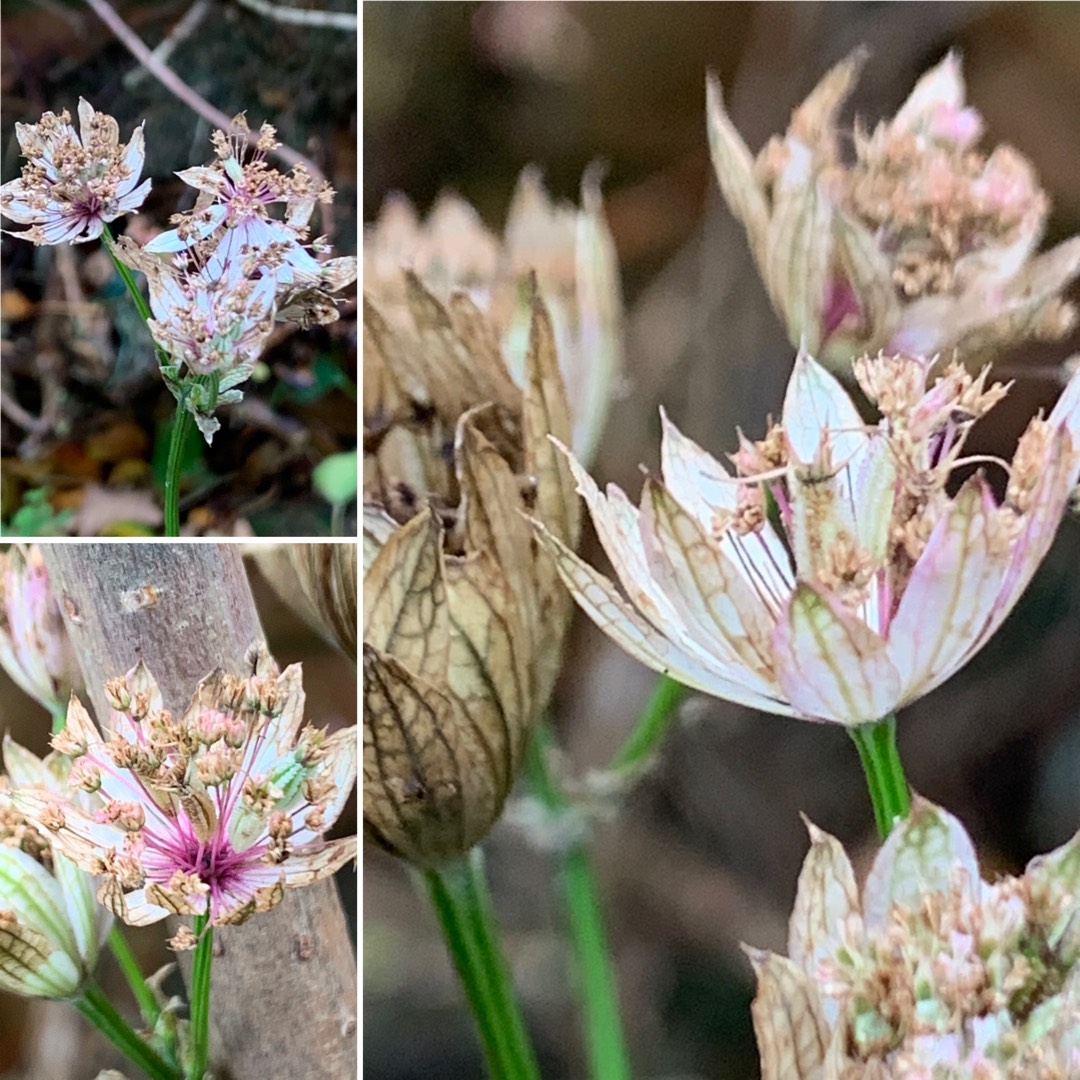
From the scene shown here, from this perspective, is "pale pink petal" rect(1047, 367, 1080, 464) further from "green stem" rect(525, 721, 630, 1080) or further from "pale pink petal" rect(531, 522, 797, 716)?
"green stem" rect(525, 721, 630, 1080)

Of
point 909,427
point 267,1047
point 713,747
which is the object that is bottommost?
point 267,1047

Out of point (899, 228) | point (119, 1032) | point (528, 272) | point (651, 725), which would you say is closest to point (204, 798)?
point (119, 1032)

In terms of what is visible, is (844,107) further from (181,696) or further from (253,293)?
(181,696)

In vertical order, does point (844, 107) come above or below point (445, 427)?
above

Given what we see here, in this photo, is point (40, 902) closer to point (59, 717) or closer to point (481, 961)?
point (59, 717)

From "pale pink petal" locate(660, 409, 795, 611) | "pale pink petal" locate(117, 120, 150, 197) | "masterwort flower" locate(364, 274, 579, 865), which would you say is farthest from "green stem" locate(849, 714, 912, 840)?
"pale pink petal" locate(117, 120, 150, 197)

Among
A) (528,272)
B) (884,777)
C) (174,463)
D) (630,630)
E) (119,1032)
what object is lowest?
(119,1032)

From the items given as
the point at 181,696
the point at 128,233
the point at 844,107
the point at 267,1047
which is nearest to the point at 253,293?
the point at 128,233
